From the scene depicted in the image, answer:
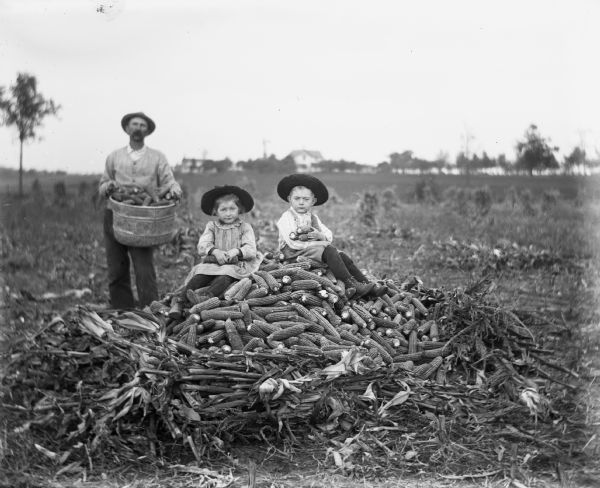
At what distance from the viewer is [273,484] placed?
322 centimetres

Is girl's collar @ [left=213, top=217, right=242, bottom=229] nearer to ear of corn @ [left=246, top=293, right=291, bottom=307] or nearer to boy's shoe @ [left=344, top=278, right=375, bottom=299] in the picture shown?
ear of corn @ [left=246, top=293, right=291, bottom=307]

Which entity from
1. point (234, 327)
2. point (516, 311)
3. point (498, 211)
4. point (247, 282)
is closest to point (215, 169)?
point (247, 282)

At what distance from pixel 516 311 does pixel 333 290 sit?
1.74m

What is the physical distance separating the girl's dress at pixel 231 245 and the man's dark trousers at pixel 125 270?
30.1 inches

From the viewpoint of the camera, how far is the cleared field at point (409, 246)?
18.7ft

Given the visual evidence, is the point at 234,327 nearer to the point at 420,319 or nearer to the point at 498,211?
the point at 420,319

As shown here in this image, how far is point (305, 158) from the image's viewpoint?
282 inches

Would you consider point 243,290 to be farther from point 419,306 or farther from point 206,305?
point 419,306

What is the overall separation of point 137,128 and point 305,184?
1.80 meters

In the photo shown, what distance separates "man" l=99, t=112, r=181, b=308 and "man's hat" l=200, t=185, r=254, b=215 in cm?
43

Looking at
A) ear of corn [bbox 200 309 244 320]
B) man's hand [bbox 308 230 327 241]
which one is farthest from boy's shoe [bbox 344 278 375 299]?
ear of corn [bbox 200 309 244 320]

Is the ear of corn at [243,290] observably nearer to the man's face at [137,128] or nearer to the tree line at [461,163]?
the man's face at [137,128]

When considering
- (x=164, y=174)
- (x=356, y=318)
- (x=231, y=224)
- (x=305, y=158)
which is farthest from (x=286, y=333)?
(x=305, y=158)

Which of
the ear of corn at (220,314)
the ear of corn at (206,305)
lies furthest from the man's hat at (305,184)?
the ear of corn at (220,314)
